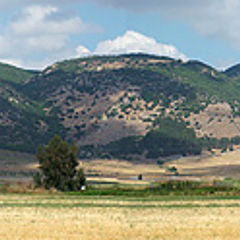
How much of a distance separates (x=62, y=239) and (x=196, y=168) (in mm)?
137774

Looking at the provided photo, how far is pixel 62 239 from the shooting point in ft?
102

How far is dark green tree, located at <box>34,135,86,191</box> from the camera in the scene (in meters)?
77.0

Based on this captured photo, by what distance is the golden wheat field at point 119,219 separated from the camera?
32.6m

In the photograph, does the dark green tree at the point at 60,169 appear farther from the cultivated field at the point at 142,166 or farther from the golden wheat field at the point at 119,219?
the cultivated field at the point at 142,166

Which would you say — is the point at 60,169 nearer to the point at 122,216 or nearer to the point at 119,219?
the point at 122,216

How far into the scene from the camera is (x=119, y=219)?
39844 millimetres

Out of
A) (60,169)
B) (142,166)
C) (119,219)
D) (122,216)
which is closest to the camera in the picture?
(119,219)

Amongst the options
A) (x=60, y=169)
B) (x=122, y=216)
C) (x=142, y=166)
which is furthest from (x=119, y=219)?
(x=142, y=166)

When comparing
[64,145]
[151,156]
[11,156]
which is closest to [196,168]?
[151,156]

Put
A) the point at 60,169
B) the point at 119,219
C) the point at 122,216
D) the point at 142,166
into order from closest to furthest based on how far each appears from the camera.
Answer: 1. the point at 119,219
2. the point at 122,216
3. the point at 60,169
4. the point at 142,166

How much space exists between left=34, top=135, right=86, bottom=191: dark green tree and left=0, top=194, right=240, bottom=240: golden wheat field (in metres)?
21.0

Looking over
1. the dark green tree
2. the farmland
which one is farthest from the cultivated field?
the farmland

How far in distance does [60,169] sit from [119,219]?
3820 cm

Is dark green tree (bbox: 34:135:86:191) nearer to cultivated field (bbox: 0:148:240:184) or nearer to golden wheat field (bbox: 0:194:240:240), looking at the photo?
golden wheat field (bbox: 0:194:240:240)
